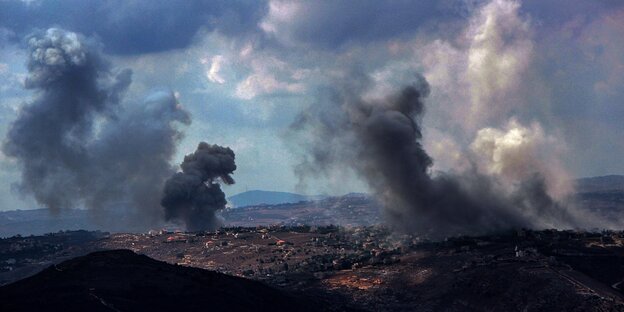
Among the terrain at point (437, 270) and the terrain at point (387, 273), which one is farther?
the terrain at point (437, 270)

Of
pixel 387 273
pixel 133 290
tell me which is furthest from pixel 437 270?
pixel 133 290

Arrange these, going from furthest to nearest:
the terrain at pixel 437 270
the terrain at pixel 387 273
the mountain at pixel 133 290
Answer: the terrain at pixel 437 270 → the terrain at pixel 387 273 → the mountain at pixel 133 290

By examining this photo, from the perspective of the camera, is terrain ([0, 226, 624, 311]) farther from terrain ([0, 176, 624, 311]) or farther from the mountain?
the mountain

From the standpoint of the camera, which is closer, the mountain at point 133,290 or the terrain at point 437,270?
the mountain at point 133,290

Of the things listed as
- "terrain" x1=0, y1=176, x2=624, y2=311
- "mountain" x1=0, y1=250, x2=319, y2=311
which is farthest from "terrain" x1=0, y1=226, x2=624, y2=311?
"mountain" x1=0, y1=250, x2=319, y2=311

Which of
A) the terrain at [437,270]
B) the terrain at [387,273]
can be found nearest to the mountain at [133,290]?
the terrain at [387,273]

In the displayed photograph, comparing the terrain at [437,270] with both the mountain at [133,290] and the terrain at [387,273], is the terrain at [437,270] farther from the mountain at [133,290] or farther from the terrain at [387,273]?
the mountain at [133,290]

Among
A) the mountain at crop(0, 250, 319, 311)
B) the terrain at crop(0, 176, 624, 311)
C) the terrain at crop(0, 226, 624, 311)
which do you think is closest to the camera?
the mountain at crop(0, 250, 319, 311)

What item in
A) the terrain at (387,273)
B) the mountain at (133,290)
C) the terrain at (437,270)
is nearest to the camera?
the mountain at (133,290)

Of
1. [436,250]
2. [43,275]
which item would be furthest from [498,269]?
[43,275]
